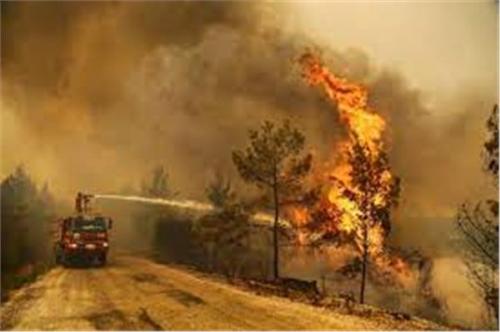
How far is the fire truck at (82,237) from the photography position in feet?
50.1

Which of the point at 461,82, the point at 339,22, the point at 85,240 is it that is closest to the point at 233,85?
the point at 339,22

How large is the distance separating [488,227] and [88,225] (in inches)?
313

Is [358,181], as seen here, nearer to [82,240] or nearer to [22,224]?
[82,240]

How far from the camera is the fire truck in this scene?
15.3 metres

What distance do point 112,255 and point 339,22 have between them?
701 centimetres

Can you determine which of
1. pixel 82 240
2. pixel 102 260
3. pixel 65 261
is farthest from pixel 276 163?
pixel 65 261

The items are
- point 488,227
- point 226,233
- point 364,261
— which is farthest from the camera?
point 364,261

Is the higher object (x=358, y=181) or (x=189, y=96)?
A: (x=189, y=96)

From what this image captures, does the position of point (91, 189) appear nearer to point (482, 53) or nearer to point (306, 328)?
point (306, 328)

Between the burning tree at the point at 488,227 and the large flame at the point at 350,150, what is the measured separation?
148cm

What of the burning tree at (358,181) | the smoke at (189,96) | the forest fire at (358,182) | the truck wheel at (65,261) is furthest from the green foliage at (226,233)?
the truck wheel at (65,261)

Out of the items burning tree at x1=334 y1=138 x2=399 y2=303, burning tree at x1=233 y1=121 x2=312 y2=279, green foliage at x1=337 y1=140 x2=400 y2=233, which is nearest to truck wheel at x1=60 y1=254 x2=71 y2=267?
burning tree at x1=233 y1=121 x2=312 y2=279

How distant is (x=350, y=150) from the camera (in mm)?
16047

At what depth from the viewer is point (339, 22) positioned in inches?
591
